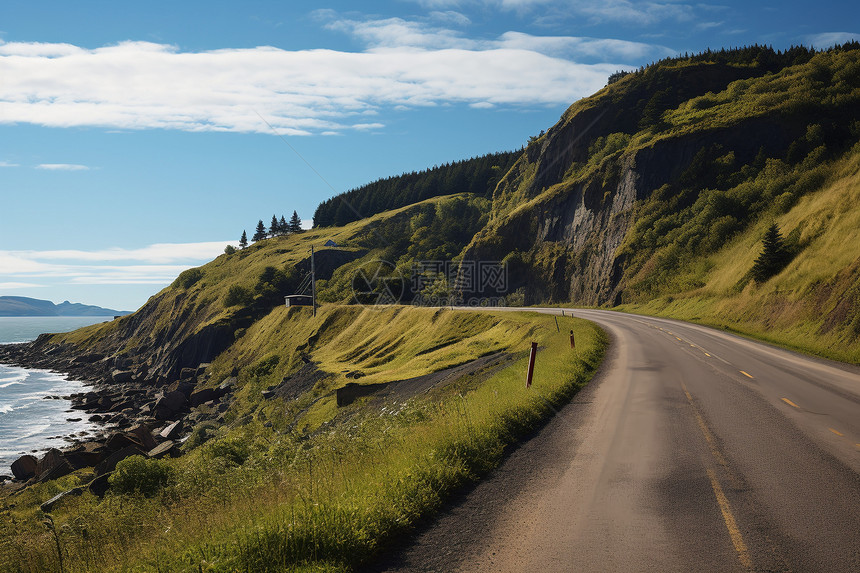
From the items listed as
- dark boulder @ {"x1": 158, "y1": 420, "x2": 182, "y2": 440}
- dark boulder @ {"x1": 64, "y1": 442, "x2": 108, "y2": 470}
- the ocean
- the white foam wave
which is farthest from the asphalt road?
the white foam wave

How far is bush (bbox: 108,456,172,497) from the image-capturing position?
885 inches

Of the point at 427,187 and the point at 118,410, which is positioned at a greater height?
the point at 427,187

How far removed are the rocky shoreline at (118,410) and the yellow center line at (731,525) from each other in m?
27.8

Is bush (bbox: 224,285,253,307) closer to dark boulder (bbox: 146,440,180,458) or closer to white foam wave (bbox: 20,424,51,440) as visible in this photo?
white foam wave (bbox: 20,424,51,440)

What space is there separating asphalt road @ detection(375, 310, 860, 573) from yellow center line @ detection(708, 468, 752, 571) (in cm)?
2

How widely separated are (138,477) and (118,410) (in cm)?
4698

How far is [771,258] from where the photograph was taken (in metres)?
40.7

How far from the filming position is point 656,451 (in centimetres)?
1070

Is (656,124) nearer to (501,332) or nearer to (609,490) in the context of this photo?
(501,332)

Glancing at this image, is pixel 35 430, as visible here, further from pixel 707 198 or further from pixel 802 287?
pixel 707 198

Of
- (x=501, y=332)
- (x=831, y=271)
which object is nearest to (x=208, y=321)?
(x=501, y=332)

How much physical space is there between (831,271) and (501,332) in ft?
68.3

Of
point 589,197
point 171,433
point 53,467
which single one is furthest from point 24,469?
point 589,197

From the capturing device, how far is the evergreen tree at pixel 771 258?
40438 mm
